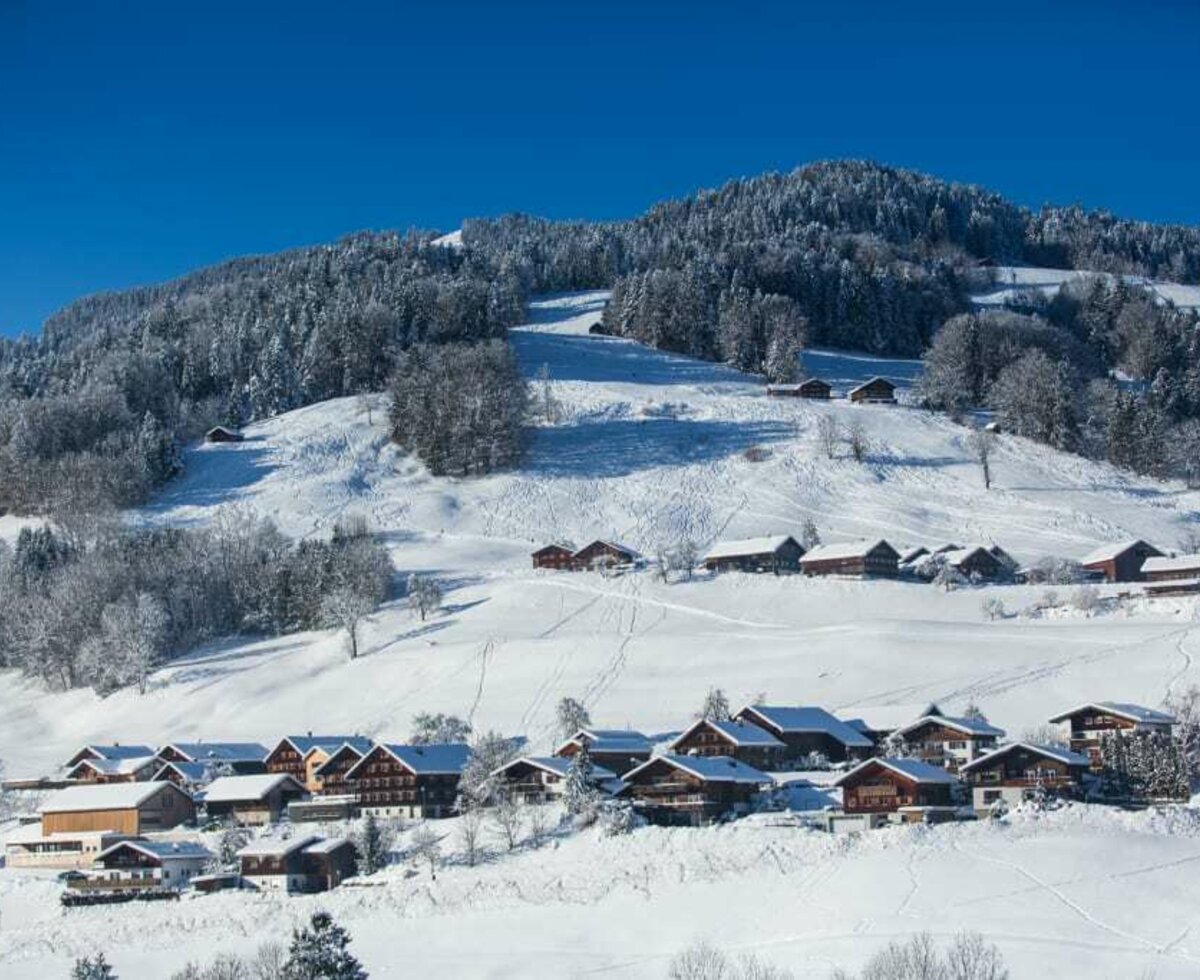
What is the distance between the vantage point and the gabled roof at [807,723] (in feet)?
213

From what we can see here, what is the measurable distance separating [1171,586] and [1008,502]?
23.5m

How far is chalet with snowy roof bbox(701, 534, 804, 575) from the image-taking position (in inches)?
3686

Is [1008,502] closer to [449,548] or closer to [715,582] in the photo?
[715,582]

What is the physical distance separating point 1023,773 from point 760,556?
38.7m

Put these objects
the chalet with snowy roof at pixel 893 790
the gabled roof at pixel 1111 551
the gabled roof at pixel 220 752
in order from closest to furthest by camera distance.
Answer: the chalet with snowy roof at pixel 893 790 → the gabled roof at pixel 220 752 → the gabled roof at pixel 1111 551

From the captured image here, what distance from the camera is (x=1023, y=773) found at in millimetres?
56094

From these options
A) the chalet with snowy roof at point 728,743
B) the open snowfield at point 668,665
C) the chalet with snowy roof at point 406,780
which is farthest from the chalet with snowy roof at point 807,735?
the chalet with snowy roof at point 406,780

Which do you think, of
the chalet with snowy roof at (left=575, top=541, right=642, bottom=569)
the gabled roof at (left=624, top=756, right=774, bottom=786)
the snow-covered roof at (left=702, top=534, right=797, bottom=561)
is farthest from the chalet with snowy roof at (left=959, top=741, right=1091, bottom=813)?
the chalet with snowy roof at (left=575, top=541, right=642, bottom=569)

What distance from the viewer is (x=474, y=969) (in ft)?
144

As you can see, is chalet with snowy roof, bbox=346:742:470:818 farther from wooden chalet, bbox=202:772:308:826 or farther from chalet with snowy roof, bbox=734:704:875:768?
chalet with snowy roof, bbox=734:704:875:768

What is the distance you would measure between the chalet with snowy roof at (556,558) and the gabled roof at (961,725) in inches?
1451

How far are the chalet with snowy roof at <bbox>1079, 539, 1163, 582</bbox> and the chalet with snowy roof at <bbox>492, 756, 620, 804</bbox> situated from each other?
38562 millimetres

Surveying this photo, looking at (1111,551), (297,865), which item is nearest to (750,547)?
(1111,551)

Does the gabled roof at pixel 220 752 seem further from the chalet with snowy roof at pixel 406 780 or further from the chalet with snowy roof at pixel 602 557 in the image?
the chalet with snowy roof at pixel 602 557
